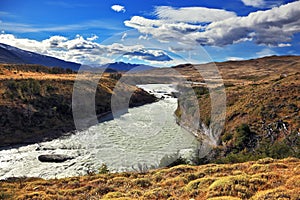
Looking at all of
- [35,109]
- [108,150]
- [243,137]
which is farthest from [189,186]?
[35,109]

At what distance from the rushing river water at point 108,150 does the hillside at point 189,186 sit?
12.1 meters

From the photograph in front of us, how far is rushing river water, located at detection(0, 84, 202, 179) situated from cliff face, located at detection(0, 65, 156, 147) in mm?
4594

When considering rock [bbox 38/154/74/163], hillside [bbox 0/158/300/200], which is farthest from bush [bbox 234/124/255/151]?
rock [bbox 38/154/74/163]

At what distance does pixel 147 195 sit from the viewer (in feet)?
44.5

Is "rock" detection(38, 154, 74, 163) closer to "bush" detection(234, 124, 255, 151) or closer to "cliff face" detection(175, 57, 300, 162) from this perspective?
"cliff face" detection(175, 57, 300, 162)

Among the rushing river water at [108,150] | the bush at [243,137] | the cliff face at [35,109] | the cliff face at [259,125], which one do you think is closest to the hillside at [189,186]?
the cliff face at [259,125]

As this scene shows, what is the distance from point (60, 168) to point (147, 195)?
71.2 ft

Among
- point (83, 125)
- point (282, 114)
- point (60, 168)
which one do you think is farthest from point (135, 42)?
point (83, 125)

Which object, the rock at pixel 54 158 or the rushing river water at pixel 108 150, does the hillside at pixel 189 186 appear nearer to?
the rushing river water at pixel 108 150

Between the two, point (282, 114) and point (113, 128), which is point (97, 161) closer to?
point (113, 128)

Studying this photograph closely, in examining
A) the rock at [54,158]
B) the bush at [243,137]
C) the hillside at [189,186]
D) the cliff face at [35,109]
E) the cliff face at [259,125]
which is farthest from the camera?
the cliff face at [35,109]

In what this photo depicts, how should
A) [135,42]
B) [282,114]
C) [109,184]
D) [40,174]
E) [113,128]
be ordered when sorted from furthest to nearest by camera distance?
[113,128]
[282,114]
[40,174]
[135,42]
[109,184]

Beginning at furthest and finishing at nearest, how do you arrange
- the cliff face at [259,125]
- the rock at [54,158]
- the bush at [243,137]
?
the rock at [54,158] → the bush at [243,137] → the cliff face at [259,125]

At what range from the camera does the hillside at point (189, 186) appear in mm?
12000
